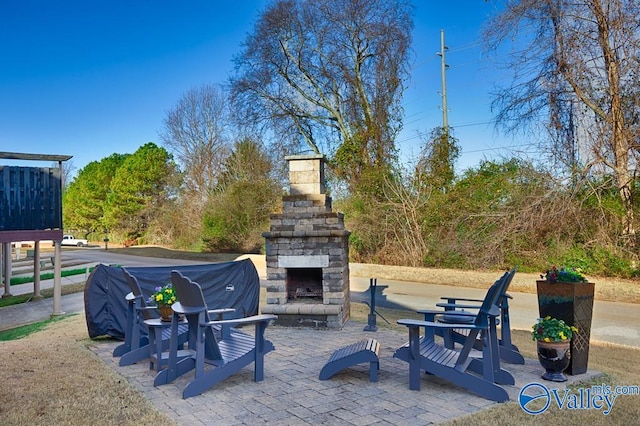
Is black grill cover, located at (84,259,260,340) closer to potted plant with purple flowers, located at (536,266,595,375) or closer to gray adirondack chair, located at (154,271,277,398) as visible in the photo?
gray adirondack chair, located at (154,271,277,398)

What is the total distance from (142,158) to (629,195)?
30782 millimetres

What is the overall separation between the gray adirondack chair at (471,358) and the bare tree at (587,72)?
934 cm

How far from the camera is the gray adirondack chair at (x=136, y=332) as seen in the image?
525 cm

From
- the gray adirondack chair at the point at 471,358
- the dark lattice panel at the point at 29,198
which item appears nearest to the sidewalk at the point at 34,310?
the dark lattice panel at the point at 29,198

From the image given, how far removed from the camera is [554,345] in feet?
14.3

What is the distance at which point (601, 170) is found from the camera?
1212 cm

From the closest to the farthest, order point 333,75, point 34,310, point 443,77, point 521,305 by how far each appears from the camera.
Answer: point 521,305, point 34,310, point 333,75, point 443,77

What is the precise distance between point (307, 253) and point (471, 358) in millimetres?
3657

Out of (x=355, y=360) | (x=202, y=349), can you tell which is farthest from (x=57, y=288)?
(x=355, y=360)

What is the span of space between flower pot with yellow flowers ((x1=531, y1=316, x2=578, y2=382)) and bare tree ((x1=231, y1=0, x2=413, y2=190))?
14157 millimetres

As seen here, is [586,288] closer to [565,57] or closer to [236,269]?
[236,269]

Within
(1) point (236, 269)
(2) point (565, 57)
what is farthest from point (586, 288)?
(2) point (565, 57)

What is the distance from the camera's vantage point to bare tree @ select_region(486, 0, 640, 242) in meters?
11.5

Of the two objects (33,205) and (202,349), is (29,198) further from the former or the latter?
(202,349)
